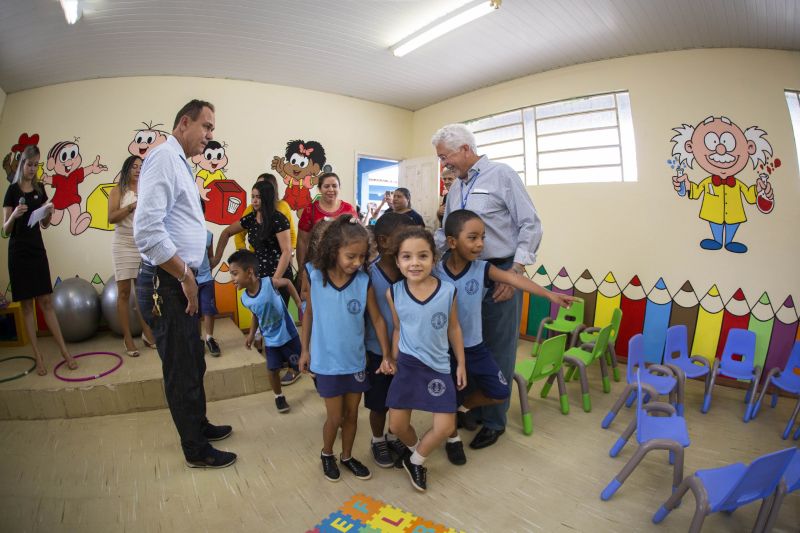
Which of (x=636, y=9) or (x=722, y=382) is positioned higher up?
(x=636, y=9)

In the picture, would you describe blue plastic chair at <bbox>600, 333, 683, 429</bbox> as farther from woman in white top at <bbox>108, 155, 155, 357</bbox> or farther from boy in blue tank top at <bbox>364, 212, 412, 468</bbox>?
woman in white top at <bbox>108, 155, 155, 357</bbox>

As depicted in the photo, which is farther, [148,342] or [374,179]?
[374,179]

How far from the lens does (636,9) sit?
3.10 m

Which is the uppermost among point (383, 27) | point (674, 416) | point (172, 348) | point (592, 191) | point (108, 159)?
point (383, 27)

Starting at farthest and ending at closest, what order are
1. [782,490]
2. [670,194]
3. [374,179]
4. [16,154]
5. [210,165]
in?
[374,179] → [210,165] → [16,154] → [670,194] → [782,490]

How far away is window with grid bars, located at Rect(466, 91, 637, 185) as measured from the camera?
4121 millimetres

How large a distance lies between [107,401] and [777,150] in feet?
18.6

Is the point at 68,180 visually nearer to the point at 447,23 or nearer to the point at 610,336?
the point at 447,23

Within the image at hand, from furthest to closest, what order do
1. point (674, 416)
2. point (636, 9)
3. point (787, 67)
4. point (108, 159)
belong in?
point (108, 159)
point (787, 67)
point (636, 9)
point (674, 416)

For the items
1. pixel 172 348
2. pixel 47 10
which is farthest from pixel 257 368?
pixel 47 10

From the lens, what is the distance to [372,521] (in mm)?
1729

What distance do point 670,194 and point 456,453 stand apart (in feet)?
10.8

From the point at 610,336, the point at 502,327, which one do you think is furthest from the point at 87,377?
the point at 610,336

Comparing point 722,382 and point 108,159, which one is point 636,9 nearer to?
point 722,382
